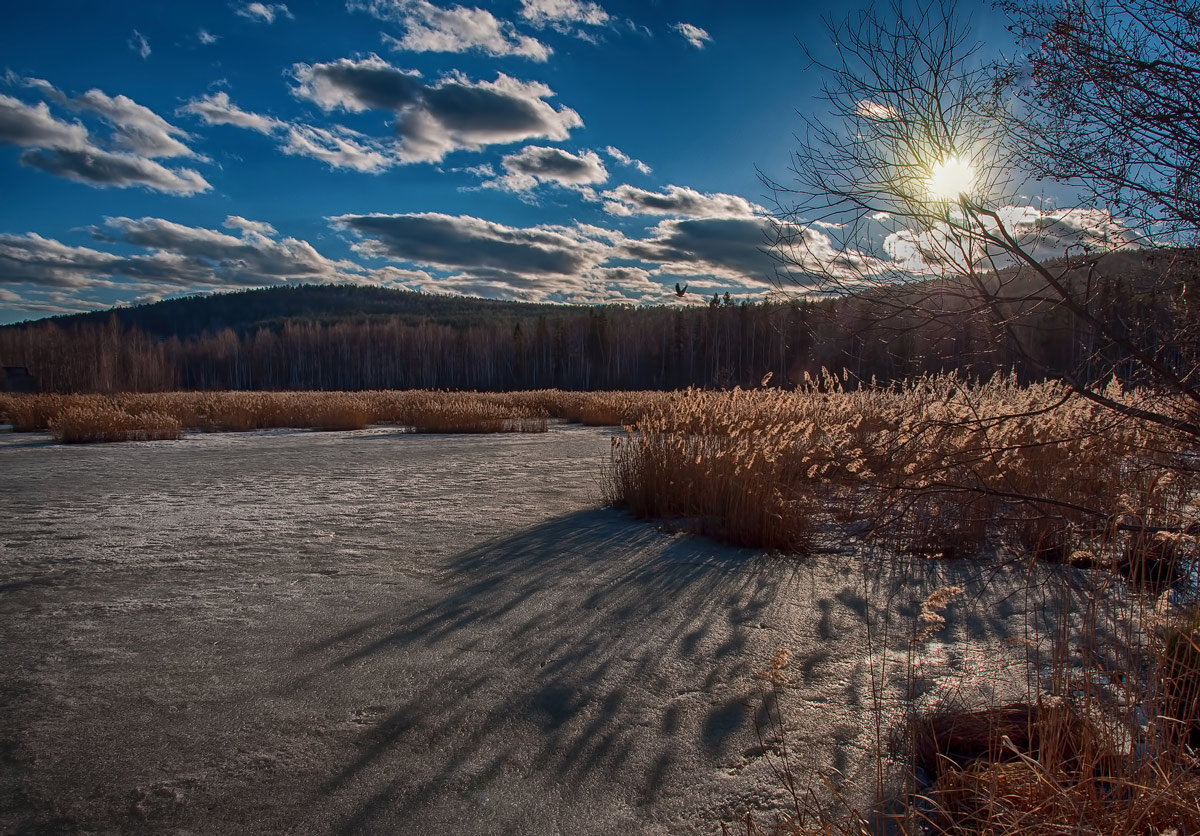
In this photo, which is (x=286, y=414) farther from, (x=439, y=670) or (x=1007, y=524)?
(x=1007, y=524)

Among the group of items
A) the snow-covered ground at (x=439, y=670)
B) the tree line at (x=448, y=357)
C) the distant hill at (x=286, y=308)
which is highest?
the distant hill at (x=286, y=308)

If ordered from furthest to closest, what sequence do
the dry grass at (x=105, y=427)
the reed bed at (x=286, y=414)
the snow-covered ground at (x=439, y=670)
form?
the reed bed at (x=286, y=414) → the dry grass at (x=105, y=427) → the snow-covered ground at (x=439, y=670)

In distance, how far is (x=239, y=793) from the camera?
6.55 feet

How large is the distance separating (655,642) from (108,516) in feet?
17.9

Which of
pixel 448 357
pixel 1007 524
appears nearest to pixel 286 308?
pixel 448 357

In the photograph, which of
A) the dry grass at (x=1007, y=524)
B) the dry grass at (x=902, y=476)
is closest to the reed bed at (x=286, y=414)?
the dry grass at (x=902, y=476)

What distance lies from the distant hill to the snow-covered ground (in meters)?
128

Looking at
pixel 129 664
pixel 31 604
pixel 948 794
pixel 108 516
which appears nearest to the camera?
Answer: pixel 948 794

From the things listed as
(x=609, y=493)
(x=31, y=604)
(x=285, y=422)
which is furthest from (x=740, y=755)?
(x=285, y=422)

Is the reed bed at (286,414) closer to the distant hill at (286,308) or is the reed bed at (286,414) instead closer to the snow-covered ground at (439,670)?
the snow-covered ground at (439,670)

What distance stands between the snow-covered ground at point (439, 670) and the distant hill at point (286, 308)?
419ft

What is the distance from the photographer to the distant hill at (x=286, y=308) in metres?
135

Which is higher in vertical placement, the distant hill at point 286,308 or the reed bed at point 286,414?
the distant hill at point 286,308

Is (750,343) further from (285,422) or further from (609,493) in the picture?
(609,493)
